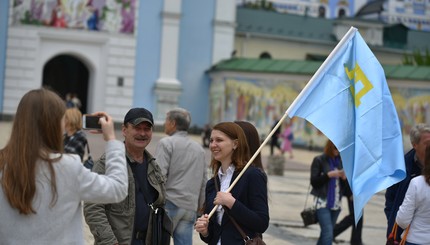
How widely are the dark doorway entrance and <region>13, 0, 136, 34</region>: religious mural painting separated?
5.10 metres

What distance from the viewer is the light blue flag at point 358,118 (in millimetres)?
6535

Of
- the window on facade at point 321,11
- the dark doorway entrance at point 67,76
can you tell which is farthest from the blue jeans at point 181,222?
the window on facade at point 321,11

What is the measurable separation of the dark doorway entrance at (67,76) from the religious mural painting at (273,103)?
24.8ft

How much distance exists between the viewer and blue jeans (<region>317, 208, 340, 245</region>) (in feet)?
33.8

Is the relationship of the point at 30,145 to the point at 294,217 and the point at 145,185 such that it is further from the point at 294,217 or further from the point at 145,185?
the point at 294,217

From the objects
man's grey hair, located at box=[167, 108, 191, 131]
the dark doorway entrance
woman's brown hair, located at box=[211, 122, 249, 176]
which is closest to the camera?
woman's brown hair, located at box=[211, 122, 249, 176]

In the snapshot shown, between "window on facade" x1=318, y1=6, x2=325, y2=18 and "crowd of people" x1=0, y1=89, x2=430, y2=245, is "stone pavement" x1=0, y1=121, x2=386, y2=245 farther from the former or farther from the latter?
"window on facade" x1=318, y1=6, x2=325, y2=18

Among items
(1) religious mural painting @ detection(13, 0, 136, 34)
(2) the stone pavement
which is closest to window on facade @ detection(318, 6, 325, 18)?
(1) religious mural painting @ detection(13, 0, 136, 34)

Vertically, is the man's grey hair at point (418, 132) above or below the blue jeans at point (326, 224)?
above

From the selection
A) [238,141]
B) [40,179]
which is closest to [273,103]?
[238,141]

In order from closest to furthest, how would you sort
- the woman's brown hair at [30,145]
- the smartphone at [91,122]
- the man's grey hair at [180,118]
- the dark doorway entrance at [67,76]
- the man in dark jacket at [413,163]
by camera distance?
the woman's brown hair at [30,145]
the smartphone at [91,122]
the man in dark jacket at [413,163]
the man's grey hair at [180,118]
the dark doorway entrance at [67,76]

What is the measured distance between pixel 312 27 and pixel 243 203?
153 feet

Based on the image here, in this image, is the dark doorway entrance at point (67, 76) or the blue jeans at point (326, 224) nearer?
the blue jeans at point (326, 224)

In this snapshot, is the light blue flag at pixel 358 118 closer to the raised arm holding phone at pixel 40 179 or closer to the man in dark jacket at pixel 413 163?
the man in dark jacket at pixel 413 163
